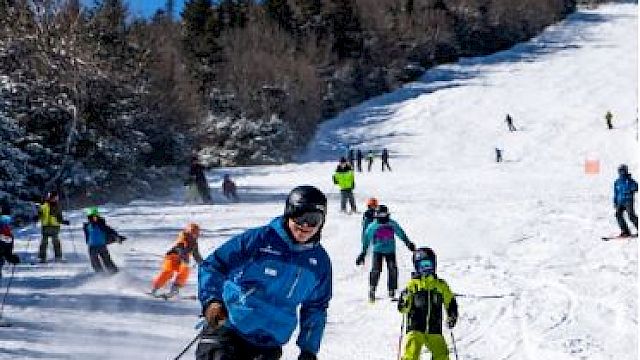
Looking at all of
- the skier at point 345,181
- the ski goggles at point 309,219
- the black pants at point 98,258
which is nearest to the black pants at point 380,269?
the black pants at point 98,258

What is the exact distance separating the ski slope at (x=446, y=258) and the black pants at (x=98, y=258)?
0.63ft

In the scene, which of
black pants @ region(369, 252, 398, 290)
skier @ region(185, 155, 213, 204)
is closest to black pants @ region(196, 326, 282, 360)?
black pants @ region(369, 252, 398, 290)

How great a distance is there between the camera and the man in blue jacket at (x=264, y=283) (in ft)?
14.0

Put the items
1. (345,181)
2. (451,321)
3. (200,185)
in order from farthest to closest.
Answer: (200,185) < (345,181) < (451,321)

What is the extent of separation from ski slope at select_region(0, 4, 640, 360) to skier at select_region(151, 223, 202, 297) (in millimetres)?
377

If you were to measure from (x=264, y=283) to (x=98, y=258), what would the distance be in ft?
36.1

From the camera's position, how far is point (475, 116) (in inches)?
2345

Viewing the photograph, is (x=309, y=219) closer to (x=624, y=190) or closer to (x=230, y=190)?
(x=624, y=190)

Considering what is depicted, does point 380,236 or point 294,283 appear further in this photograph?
point 380,236

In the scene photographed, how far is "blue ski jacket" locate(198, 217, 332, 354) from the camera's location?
4.36m

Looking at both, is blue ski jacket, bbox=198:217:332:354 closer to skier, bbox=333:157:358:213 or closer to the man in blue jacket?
the man in blue jacket

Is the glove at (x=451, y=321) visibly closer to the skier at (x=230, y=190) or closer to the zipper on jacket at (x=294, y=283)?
the zipper on jacket at (x=294, y=283)

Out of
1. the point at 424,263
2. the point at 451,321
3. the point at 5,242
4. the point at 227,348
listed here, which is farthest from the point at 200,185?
the point at 227,348

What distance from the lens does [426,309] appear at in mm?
8312
